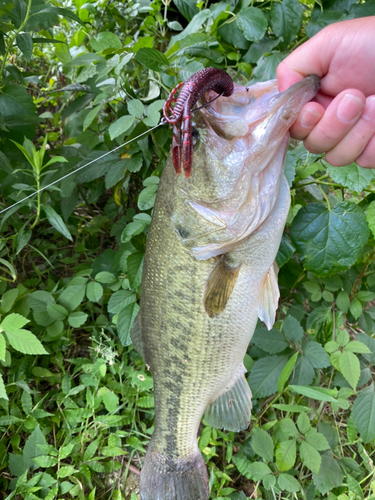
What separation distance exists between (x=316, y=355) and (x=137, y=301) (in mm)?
969

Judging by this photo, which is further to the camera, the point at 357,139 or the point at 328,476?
the point at 328,476

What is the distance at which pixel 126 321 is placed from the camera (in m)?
1.62

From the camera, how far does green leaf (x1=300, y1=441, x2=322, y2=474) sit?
1468 millimetres

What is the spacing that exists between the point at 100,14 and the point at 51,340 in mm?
2038

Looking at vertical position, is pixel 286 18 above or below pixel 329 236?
above

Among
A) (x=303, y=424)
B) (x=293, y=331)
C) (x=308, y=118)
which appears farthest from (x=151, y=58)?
(x=303, y=424)

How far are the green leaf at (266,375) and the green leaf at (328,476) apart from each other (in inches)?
17.4

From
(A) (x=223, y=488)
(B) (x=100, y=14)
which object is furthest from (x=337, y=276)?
(B) (x=100, y=14)

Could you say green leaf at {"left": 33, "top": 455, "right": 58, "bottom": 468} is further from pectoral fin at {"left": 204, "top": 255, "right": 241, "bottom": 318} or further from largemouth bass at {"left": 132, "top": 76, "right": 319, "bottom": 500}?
pectoral fin at {"left": 204, "top": 255, "right": 241, "bottom": 318}

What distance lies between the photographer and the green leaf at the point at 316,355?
1607mm

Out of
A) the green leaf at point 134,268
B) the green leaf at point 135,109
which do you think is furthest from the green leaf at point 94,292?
the green leaf at point 135,109

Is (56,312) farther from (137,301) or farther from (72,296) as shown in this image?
(137,301)

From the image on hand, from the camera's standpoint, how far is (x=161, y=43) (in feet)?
6.89

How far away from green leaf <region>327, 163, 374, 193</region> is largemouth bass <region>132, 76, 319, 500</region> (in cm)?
37
